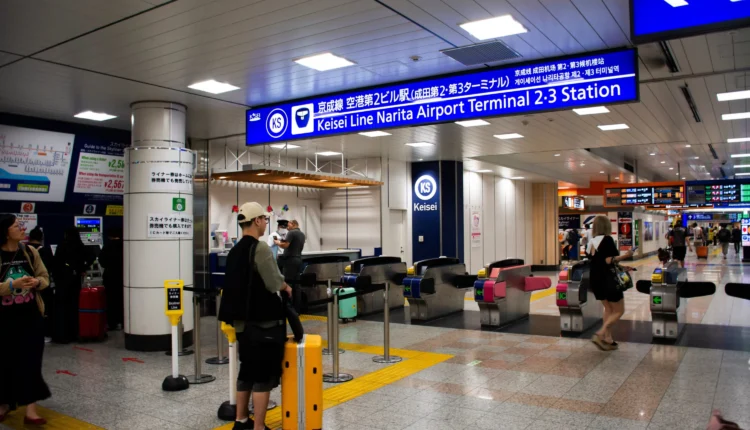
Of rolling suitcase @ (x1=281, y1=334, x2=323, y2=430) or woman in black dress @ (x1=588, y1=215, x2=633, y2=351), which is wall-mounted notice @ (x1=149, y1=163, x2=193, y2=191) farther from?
woman in black dress @ (x1=588, y1=215, x2=633, y2=351)

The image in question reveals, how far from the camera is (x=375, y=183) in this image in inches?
531

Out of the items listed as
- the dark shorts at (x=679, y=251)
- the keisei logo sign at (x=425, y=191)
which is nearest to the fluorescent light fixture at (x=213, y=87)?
the keisei logo sign at (x=425, y=191)

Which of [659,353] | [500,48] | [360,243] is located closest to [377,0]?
[500,48]

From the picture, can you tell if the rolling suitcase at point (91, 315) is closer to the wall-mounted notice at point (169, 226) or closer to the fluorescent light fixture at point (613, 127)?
the wall-mounted notice at point (169, 226)

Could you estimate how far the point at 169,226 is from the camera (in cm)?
786

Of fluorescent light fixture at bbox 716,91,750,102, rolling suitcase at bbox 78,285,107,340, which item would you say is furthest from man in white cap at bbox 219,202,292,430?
fluorescent light fixture at bbox 716,91,750,102

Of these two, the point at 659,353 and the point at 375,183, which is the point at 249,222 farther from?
the point at 375,183

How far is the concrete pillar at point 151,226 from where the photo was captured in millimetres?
7777

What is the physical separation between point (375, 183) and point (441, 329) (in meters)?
5.17

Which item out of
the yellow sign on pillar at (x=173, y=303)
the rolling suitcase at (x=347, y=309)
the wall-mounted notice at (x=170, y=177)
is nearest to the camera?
the yellow sign on pillar at (x=173, y=303)

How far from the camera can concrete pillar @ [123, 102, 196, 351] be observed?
7777 millimetres

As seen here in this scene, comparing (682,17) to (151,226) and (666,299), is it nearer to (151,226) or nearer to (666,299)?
(666,299)

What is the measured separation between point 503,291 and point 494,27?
509cm

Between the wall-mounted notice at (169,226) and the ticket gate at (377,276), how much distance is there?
10.5 feet
